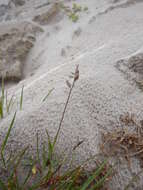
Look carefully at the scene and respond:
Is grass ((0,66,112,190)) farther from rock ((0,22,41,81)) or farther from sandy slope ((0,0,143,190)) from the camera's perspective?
rock ((0,22,41,81))

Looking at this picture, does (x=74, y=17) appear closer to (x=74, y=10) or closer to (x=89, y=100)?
(x=74, y=10)

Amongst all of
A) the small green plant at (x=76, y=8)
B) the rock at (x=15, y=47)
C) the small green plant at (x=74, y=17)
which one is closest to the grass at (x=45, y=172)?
the rock at (x=15, y=47)

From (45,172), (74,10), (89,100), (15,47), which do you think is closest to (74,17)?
(74,10)

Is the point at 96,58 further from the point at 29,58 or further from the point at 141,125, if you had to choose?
the point at 29,58

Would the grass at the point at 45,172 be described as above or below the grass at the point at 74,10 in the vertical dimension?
below

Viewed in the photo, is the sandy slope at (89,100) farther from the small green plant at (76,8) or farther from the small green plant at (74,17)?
the small green plant at (76,8)

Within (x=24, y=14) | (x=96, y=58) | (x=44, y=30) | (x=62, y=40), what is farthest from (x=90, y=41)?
(x=24, y=14)

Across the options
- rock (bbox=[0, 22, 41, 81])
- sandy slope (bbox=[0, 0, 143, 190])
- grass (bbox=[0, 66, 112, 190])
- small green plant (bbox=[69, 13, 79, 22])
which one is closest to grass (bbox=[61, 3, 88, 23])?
small green plant (bbox=[69, 13, 79, 22])
